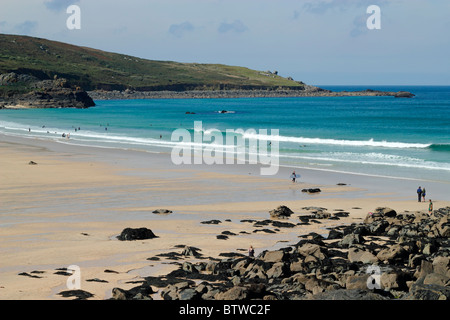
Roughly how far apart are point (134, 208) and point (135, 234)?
6313 millimetres

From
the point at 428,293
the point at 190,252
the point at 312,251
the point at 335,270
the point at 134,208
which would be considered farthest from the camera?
the point at 134,208

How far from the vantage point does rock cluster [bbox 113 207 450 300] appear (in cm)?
1498

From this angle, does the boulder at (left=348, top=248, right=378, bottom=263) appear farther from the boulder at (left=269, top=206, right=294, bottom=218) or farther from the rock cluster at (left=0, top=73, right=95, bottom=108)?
the rock cluster at (left=0, top=73, right=95, bottom=108)

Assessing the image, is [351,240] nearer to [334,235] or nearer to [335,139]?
[334,235]

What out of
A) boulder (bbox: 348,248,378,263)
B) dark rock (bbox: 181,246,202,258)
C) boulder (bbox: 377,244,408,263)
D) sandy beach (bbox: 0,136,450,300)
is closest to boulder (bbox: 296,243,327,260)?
boulder (bbox: 348,248,378,263)

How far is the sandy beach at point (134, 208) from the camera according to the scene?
19.1 meters

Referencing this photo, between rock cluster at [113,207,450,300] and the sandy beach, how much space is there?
113 cm

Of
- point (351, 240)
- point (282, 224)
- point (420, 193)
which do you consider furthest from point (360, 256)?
point (420, 193)

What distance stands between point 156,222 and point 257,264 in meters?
8.81

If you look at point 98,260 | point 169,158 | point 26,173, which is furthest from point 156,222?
point 169,158

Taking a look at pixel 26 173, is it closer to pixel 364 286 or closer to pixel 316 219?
pixel 316 219

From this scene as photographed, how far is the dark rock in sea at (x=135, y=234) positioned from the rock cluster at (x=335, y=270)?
2902 mm

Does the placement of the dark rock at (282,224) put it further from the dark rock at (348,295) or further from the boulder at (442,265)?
the dark rock at (348,295)

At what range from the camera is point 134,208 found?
95.1 feet
